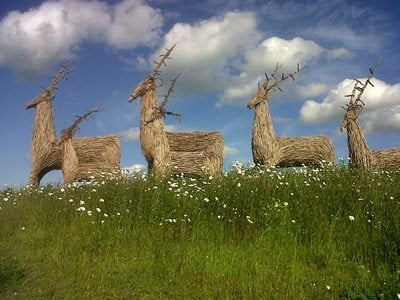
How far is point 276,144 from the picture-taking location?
19.7m

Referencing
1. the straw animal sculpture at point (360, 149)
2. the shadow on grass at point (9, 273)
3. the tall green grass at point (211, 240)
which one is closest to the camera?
the tall green grass at point (211, 240)

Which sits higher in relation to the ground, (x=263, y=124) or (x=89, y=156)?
(x=263, y=124)

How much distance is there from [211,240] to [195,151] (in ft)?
36.4

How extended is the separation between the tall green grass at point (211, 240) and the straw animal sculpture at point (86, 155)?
295 inches

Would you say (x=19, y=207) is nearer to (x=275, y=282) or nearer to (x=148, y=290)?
(x=148, y=290)

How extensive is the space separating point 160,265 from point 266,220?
266 centimetres

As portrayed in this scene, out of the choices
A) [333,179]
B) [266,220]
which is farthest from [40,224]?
[333,179]

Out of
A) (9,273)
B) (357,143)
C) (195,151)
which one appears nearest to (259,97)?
(195,151)

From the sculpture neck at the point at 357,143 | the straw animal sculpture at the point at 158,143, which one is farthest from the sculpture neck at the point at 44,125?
the sculpture neck at the point at 357,143

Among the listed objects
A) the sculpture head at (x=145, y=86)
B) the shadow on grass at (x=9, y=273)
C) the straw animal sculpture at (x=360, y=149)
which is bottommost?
the shadow on grass at (x=9, y=273)

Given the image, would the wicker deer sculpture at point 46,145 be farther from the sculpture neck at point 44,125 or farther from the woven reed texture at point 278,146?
the woven reed texture at point 278,146

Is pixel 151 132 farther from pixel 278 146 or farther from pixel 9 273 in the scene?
pixel 9 273

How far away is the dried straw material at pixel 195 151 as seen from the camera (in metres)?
18.9

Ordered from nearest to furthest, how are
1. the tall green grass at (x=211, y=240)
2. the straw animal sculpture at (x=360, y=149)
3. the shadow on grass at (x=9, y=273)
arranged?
the tall green grass at (x=211, y=240), the shadow on grass at (x=9, y=273), the straw animal sculpture at (x=360, y=149)
